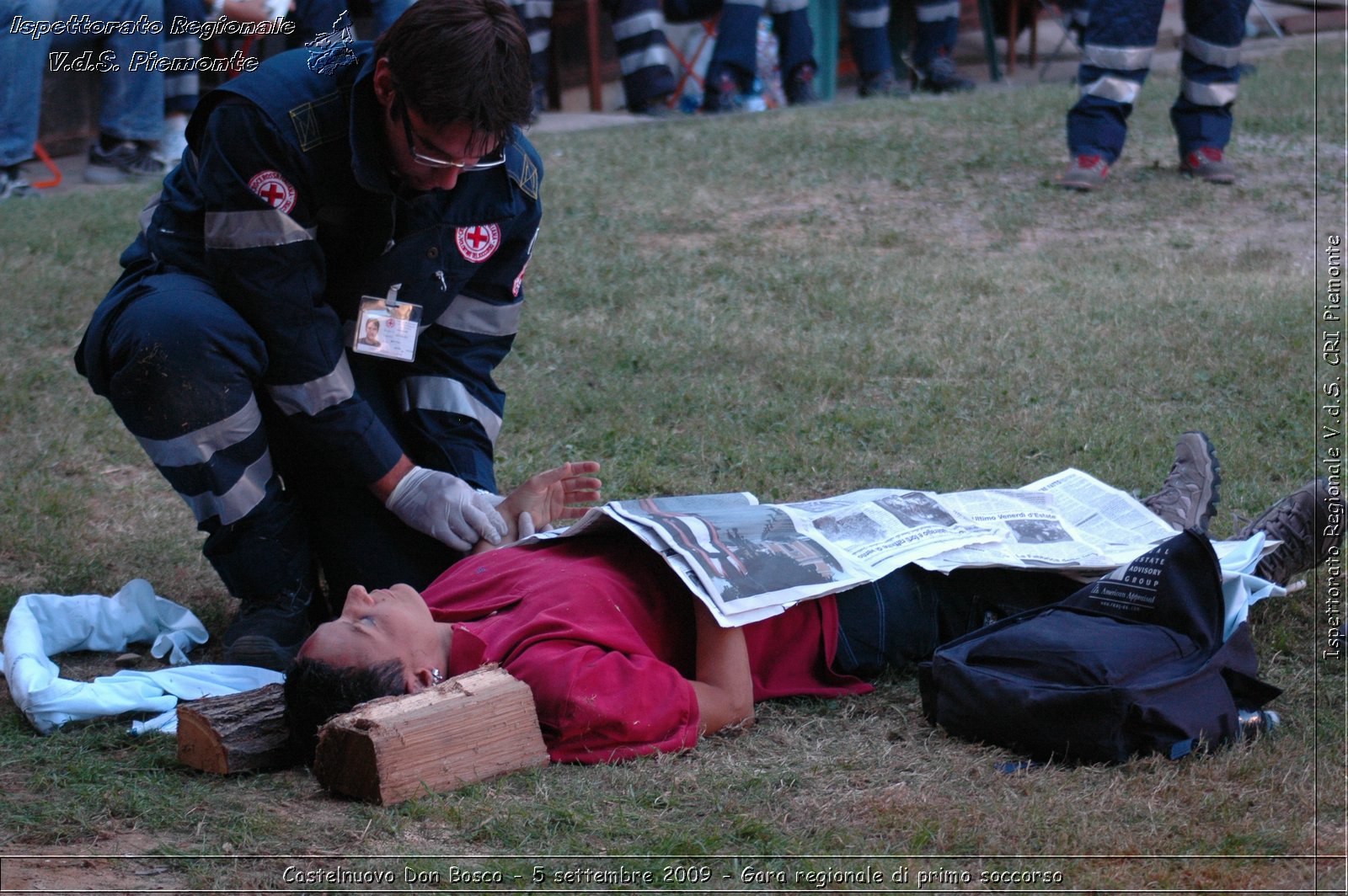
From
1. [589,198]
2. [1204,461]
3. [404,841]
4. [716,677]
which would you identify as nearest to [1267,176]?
[589,198]

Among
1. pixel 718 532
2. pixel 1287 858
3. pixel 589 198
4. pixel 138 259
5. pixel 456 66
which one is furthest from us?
pixel 589 198

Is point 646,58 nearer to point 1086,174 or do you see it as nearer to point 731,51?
point 731,51

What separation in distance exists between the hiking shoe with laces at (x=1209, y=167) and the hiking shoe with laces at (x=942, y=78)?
3688 millimetres

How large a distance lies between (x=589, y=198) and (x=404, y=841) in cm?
473

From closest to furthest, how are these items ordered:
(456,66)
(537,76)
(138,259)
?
(456,66) → (138,259) → (537,76)

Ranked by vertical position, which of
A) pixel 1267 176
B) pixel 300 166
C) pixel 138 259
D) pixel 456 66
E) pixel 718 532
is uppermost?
pixel 456 66

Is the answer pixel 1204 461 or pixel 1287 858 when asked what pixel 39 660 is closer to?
pixel 1287 858

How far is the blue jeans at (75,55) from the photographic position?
5.32 meters

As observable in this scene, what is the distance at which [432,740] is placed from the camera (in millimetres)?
2160

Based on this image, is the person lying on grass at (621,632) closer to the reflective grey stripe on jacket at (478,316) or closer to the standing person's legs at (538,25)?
the reflective grey stripe on jacket at (478,316)

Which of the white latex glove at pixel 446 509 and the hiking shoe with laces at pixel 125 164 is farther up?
the white latex glove at pixel 446 509

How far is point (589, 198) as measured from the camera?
6.41m

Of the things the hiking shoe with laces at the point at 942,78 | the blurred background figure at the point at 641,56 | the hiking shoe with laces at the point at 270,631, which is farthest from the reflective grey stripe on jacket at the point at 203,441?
the hiking shoe with laces at the point at 942,78

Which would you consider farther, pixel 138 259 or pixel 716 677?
pixel 138 259
